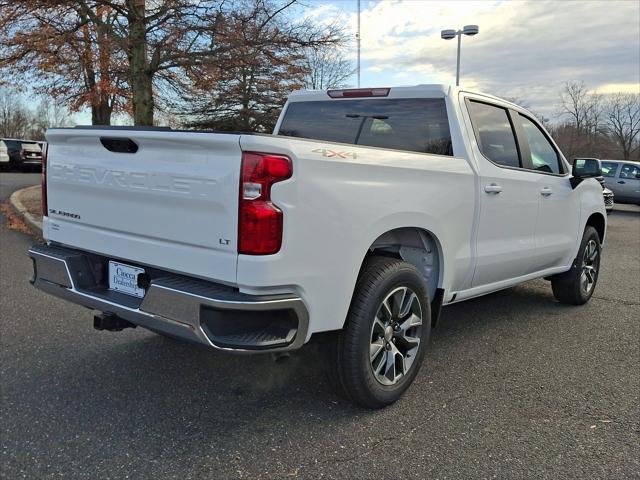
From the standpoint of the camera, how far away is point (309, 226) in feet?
8.74

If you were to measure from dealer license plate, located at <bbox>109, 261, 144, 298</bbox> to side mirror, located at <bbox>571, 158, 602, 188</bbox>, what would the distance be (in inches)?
159

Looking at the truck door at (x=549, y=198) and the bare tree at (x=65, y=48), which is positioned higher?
the bare tree at (x=65, y=48)

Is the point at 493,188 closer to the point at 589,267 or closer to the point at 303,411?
the point at 303,411

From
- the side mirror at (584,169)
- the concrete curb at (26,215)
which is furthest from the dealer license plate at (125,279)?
the concrete curb at (26,215)

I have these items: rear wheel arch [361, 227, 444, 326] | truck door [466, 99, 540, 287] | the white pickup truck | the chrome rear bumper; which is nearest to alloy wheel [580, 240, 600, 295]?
truck door [466, 99, 540, 287]

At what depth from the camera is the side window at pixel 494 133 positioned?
413 cm

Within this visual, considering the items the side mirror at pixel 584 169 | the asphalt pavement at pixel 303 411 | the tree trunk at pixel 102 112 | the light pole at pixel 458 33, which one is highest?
the light pole at pixel 458 33

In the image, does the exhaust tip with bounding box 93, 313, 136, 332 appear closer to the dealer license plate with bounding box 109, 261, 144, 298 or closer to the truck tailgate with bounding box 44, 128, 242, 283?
the dealer license plate with bounding box 109, 261, 144, 298

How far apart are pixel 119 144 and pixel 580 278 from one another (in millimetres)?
4561

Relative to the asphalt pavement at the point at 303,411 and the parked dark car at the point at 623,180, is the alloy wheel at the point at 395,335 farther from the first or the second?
the parked dark car at the point at 623,180

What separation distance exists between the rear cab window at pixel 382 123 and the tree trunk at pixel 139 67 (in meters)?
6.49

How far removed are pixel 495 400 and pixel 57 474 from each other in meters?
2.46

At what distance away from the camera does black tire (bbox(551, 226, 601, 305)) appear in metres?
5.55

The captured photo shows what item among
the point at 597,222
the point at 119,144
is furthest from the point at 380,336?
the point at 597,222
